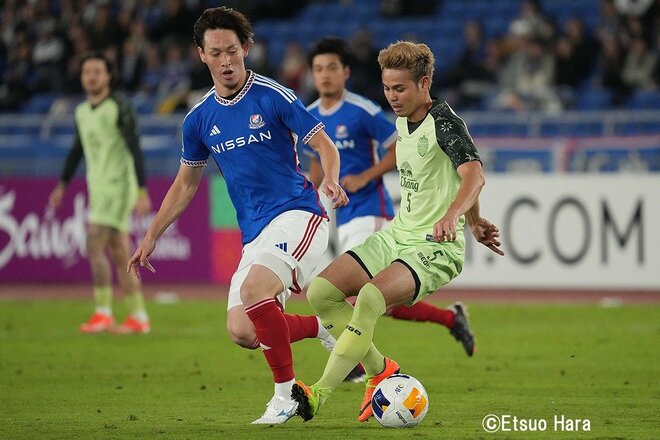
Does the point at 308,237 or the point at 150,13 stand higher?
the point at 150,13

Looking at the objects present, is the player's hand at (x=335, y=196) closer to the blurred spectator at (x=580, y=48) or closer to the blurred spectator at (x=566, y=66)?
the blurred spectator at (x=566, y=66)

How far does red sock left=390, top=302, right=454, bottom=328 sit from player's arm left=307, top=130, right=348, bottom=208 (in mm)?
2815

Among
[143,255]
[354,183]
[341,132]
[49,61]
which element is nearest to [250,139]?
[143,255]

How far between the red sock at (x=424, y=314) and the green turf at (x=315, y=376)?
0.39m

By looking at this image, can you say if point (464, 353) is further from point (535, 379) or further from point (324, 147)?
point (324, 147)

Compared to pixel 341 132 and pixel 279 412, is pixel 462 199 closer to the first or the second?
pixel 279 412

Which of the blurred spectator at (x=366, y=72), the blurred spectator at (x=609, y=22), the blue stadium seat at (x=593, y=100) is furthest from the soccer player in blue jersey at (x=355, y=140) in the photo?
the blurred spectator at (x=609, y=22)

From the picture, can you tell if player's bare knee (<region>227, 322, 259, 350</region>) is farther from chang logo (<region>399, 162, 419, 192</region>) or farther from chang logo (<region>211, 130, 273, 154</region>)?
chang logo (<region>399, 162, 419, 192</region>)

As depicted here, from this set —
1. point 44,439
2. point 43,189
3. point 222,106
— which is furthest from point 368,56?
point 44,439

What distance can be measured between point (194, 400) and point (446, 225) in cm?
248

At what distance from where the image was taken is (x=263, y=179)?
724 centimetres

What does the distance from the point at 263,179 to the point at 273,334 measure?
94 cm

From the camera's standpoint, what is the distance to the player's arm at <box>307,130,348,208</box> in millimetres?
6669

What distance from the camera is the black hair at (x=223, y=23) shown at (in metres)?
7.20
